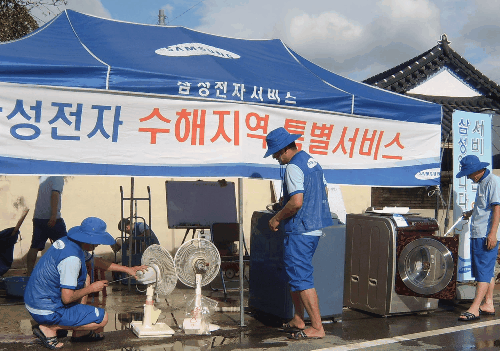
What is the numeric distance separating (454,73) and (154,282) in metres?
11.8

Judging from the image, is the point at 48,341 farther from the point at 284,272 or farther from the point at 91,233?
the point at 284,272

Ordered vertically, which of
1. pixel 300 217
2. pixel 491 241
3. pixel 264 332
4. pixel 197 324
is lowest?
pixel 264 332

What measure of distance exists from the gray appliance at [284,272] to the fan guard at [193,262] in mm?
631

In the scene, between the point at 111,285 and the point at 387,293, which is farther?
the point at 111,285

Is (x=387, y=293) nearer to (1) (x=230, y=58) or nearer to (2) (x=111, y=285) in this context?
(1) (x=230, y=58)

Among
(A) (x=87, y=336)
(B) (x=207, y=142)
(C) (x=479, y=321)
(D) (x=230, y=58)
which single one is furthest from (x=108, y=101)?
(C) (x=479, y=321)

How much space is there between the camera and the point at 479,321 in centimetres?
627

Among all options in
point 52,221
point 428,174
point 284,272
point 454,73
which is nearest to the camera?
point 284,272

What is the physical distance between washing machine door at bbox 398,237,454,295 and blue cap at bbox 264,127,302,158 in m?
2.08

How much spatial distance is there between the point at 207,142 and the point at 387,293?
2804 mm

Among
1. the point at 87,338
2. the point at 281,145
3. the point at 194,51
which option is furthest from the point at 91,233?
the point at 194,51

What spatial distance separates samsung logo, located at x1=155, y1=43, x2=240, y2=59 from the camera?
232 inches

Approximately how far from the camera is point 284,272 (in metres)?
5.75

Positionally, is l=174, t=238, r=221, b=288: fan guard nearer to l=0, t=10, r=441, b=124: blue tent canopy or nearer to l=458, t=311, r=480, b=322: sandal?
l=0, t=10, r=441, b=124: blue tent canopy
